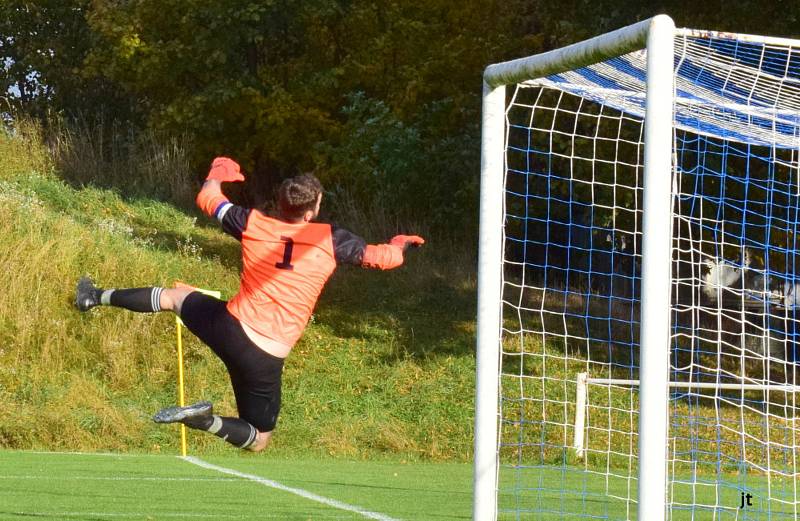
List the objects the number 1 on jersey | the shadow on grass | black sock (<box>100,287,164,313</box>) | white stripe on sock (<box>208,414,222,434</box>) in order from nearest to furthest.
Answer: the number 1 on jersey → white stripe on sock (<box>208,414,222,434</box>) → black sock (<box>100,287,164,313</box>) → the shadow on grass

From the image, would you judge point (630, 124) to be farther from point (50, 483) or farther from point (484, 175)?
point (484, 175)

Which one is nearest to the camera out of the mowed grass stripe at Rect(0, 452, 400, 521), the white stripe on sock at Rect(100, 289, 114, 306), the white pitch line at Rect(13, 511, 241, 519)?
the white stripe on sock at Rect(100, 289, 114, 306)

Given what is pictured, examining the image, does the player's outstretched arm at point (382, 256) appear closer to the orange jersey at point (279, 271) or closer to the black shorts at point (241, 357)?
the orange jersey at point (279, 271)

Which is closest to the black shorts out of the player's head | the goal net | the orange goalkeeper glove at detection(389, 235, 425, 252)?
the player's head

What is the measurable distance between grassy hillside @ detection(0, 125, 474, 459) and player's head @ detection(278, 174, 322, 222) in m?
11.3

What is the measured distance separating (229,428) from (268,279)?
0.90 metres

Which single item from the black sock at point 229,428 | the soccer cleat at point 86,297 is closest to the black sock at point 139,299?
the soccer cleat at point 86,297

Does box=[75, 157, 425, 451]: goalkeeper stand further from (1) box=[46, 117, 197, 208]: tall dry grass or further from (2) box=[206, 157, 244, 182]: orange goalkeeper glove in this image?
(1) box=[46, 117, 197, 208]: tall dry grass

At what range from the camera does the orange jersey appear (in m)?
7.07

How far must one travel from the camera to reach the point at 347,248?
7113 millimetres

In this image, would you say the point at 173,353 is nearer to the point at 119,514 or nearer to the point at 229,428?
the point at 119,514

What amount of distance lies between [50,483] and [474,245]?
567 inches

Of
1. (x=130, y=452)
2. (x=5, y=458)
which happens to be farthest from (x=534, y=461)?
(x=5, y=458)

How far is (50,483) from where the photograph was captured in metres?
11.4
